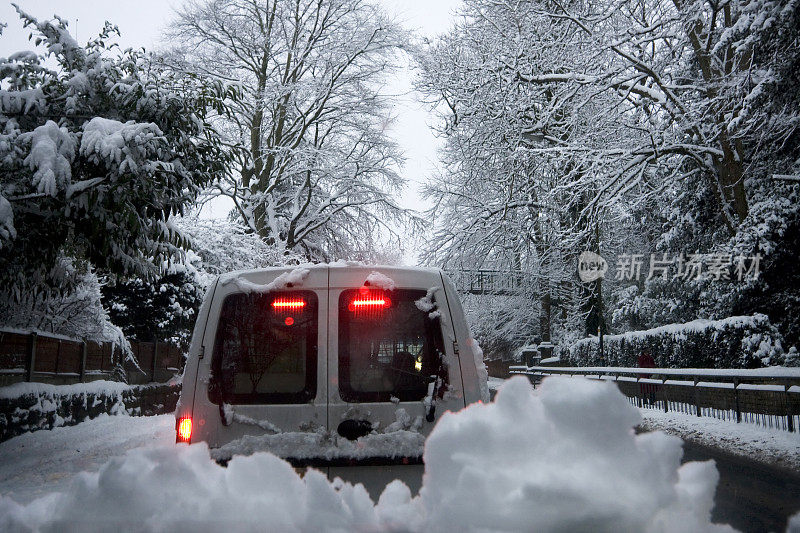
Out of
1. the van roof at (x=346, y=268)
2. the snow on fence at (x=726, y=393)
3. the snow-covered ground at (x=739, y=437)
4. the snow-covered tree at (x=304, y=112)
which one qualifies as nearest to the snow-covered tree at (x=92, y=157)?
the van roof at (x=346, y=268)

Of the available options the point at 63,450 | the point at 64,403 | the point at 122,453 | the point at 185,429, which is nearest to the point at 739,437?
the point at 122,453

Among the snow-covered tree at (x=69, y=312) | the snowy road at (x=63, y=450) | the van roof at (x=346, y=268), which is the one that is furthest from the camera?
the snow-covered tree at (x=69, y=312)

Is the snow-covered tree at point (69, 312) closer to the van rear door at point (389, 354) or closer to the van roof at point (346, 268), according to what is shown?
the van roof at point (346, 268)

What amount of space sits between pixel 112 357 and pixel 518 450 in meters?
14.3

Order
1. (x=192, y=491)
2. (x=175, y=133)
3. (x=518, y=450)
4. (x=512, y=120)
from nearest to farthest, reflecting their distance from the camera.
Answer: (x=518, y=450) < (x=192, y=491) < (x=175, y=133) < (x=512, y=120)

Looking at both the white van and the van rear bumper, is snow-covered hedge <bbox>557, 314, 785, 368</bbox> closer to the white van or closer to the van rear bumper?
the white van

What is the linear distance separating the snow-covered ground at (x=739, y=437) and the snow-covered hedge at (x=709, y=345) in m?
3.29

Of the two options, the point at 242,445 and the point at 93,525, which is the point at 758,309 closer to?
the point at 242,445

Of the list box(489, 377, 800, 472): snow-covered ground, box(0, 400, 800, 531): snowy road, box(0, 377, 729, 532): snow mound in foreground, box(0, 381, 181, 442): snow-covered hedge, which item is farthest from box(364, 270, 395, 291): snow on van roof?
box(0, 381, 181, 442): snow-covered hedge

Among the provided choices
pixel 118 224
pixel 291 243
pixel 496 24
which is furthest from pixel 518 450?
pixel 291 243

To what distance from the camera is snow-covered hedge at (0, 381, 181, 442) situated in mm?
10086

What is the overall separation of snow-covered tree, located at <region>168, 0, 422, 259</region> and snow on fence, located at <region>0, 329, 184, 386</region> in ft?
35.0

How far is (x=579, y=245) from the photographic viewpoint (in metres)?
21.1

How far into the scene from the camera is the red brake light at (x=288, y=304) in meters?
4.14
